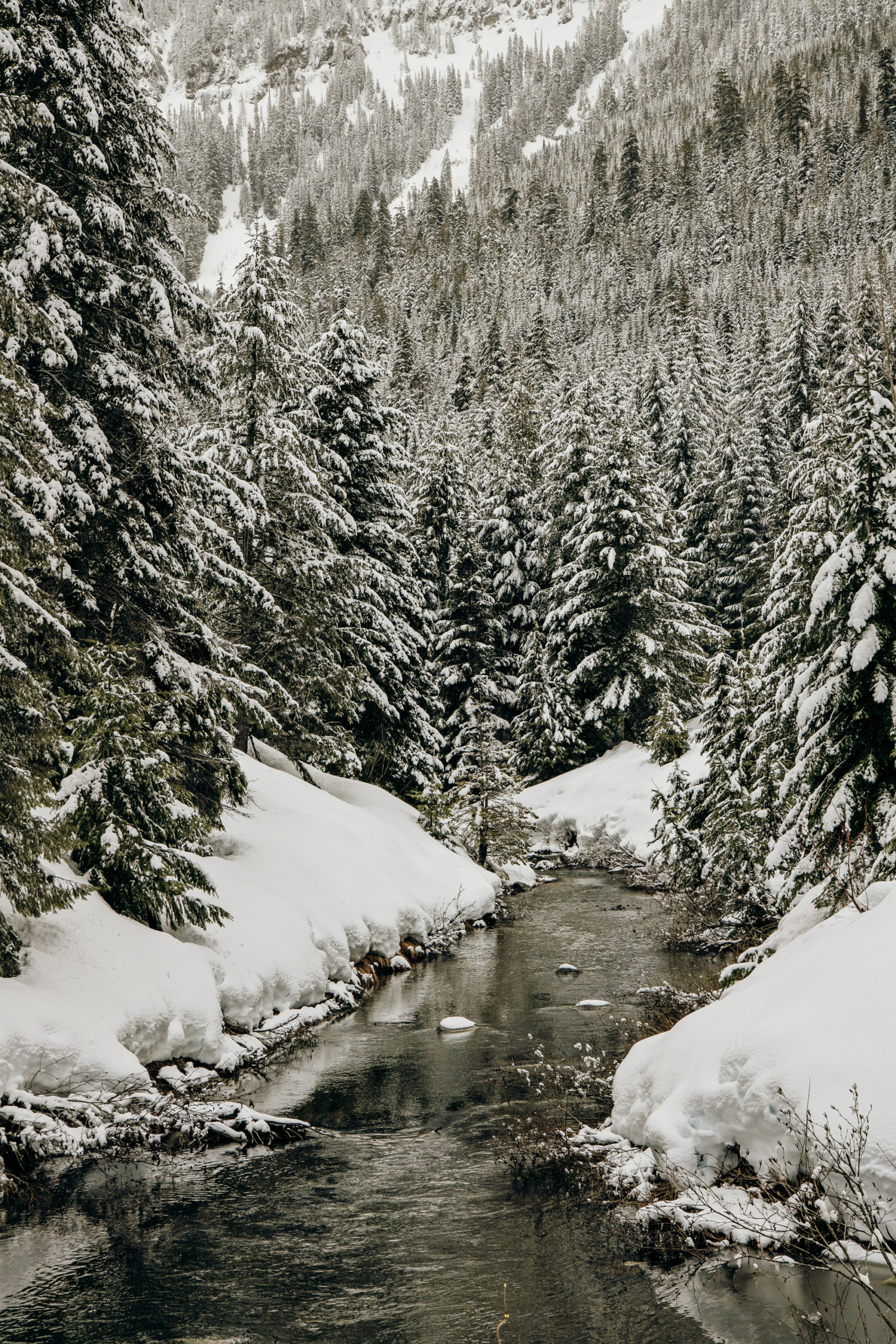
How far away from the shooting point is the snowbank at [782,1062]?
7203 mm

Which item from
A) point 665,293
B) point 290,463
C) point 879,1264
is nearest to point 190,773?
point 290,463

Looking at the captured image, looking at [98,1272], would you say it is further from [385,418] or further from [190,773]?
[385,418]

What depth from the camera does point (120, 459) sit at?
14148 millimetres

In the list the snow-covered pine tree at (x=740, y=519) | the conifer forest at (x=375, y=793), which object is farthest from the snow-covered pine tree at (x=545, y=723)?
the snow-covered pine tree at (x=740, y=519)

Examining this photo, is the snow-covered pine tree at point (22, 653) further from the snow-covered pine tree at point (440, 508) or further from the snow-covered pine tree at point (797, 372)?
the snow-covered pine tree at point (797, 372)

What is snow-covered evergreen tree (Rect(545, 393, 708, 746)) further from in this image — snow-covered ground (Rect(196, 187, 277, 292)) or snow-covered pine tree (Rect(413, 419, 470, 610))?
snow-covered ground (Rect(196, 187, 277, 292))

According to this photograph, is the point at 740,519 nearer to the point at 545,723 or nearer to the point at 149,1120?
the point at 545,723

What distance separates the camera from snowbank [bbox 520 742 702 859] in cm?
2969

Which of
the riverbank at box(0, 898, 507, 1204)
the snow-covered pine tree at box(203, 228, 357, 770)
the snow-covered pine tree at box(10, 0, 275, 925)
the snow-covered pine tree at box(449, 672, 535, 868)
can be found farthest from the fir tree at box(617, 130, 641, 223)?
the riverbank at box(0, 898, 507, 1204)

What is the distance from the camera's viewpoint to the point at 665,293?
88938 millimetres

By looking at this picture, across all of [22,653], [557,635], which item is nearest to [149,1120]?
[22,653]

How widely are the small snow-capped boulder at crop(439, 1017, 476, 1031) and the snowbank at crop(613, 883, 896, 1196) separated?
Result: 4.82m

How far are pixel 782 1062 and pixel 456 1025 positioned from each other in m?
7.61

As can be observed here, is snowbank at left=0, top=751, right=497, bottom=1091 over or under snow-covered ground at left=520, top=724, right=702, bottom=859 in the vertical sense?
under
